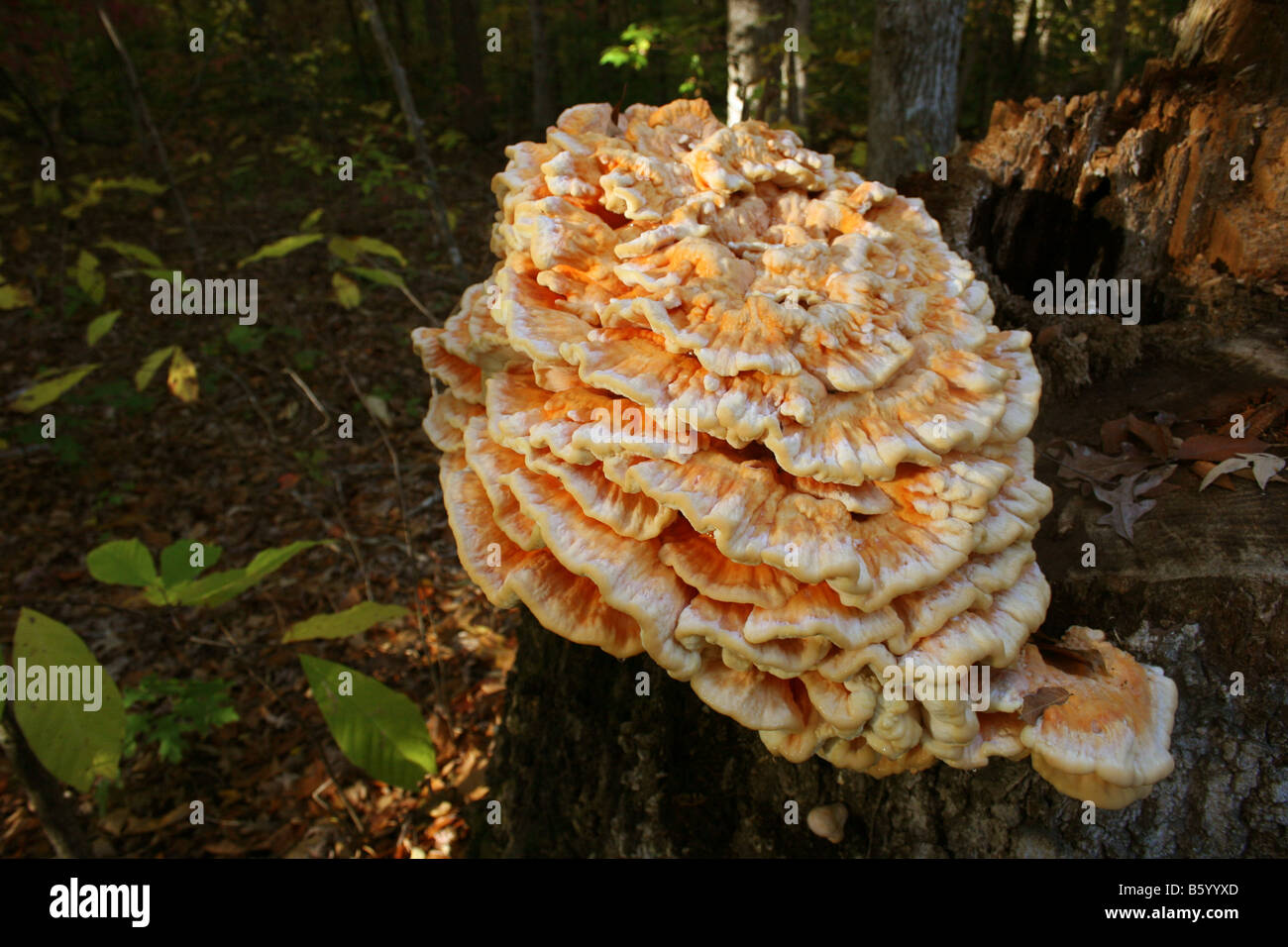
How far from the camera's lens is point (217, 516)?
268 inches

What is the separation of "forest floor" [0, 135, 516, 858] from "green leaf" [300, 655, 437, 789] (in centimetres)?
62

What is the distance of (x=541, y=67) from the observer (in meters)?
13.2

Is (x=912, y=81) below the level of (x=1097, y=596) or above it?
above

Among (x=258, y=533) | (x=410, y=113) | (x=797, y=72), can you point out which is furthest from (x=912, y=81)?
(x=258, y=533)

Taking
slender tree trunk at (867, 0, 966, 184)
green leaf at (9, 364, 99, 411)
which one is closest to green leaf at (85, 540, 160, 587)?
green leaf at (9, 364, 99, 411)

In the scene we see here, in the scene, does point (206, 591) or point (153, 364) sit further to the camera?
point (153, 364)

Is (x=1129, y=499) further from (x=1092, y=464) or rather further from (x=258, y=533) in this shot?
(x=258, y=533)

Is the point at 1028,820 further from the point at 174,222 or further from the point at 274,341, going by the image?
the point at 174,222

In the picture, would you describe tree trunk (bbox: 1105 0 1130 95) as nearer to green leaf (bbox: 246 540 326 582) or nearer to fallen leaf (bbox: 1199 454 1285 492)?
fallen leaf (bbox: 1199 454 1285 492)

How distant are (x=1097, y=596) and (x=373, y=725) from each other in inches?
107

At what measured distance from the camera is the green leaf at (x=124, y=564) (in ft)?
9.02

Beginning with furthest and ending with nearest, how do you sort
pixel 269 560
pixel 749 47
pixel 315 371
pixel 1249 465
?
pixel 315 371 < pixel 749 47 < pixel 269 560 < pixel 1249 465

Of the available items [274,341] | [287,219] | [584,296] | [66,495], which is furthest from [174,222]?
[584,296]

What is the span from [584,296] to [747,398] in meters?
0.66
